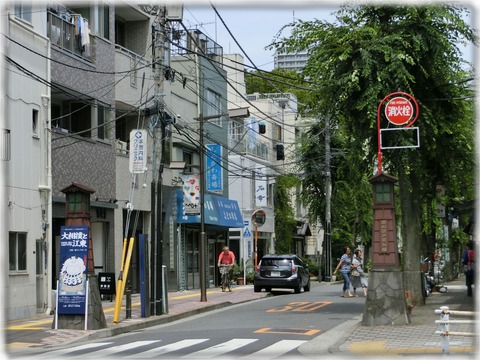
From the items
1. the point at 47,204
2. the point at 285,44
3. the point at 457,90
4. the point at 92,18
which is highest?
the point at 92,18

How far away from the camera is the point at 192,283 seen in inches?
1486

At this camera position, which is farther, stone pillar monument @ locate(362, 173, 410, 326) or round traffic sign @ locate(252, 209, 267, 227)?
round traffic sign @ locate(252, 209, 267, 227)

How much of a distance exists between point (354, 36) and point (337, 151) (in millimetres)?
27048

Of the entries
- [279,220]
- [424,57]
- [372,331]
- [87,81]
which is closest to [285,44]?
[424,57]

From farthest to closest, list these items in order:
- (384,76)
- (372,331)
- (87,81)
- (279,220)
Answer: (279,220), (87,81), (384,76), (372,331)

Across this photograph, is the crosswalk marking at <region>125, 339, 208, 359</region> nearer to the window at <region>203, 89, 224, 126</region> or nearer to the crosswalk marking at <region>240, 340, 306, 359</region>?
the crosswalk marking at <region>240, 340, 306, 359</region>

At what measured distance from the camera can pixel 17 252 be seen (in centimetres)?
2216

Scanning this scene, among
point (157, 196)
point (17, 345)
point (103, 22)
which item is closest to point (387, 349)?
point (17, 345)

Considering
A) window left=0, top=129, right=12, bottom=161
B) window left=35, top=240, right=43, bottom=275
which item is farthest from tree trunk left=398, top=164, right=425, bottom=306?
window left=0, top=129, right=12, bottom=161

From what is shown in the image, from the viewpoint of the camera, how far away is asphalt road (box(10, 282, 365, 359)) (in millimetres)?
14680

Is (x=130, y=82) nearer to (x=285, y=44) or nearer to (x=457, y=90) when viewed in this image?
(x=285, y=44)

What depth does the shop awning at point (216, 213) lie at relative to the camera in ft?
116

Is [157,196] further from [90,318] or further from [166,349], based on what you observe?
[166,349]

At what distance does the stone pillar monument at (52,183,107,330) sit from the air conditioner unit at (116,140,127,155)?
11.5m
